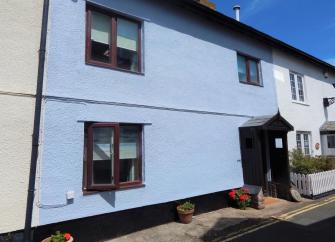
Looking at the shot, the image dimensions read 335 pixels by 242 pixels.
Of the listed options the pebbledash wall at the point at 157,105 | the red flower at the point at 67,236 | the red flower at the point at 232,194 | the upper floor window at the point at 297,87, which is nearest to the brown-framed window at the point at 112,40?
the pebbledash wall at the point at 157,105

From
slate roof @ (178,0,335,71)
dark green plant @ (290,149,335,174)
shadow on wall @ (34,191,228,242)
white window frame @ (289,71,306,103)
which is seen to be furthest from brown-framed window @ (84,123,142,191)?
white window frame @ (289,71,306,103)

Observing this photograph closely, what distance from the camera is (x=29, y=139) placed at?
5.77 meters

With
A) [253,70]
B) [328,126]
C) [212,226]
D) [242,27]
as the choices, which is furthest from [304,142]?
[212,226]

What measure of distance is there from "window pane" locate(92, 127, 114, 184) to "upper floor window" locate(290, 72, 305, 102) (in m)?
10.4

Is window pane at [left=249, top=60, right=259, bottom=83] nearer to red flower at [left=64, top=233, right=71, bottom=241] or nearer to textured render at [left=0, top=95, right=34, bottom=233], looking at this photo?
textured render at [left=0, top=95, right=34, bottom=233]

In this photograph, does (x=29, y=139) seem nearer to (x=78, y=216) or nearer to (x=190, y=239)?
(x=78, y=216)

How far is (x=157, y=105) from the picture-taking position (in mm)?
8016

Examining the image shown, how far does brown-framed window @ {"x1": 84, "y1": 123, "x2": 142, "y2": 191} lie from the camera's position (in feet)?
21.6

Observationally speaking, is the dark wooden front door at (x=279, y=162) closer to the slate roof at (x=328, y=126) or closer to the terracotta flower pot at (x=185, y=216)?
the terracotta flower pot at (x=185, y=216)

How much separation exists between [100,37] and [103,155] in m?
2.96

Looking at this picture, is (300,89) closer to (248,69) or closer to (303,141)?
(303,141)

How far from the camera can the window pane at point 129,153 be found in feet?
24.1

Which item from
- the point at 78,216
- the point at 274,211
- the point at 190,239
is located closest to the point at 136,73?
the point at 78,216

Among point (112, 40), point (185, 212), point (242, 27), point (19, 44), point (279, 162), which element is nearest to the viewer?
point (19, 44)
